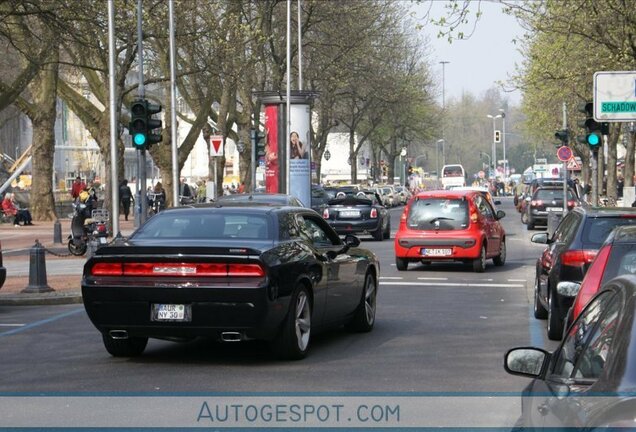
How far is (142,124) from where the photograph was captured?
80.3 ft

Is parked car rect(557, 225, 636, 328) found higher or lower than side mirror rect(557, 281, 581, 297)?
higher

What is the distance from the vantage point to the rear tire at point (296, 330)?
1109 centimetres

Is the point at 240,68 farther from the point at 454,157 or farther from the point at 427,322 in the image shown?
the point at 454,157

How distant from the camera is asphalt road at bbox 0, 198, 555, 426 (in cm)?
988

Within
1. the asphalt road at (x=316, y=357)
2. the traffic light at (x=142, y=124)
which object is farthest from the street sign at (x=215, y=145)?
the asphalt road at (x=316, y=357)

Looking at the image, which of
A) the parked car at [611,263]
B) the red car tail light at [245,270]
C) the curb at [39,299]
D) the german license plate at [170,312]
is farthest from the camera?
the curb at [39,299]

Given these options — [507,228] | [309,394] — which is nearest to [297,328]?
[309,394]

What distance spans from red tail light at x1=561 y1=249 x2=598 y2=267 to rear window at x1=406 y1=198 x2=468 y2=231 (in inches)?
397

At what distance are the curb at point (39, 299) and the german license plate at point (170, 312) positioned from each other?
7399 mm

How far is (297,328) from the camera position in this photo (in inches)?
444

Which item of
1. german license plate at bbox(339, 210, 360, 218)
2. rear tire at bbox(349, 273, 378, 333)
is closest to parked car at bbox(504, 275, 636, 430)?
rear tire at bbox(349, 273, 378, 333)

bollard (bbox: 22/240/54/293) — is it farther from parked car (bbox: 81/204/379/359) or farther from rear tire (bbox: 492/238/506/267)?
rear tire (bbox: 492/238/506/267)

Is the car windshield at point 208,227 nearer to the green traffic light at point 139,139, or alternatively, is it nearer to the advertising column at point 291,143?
the green traffic light at point 139,139

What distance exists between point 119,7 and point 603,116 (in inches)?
479
